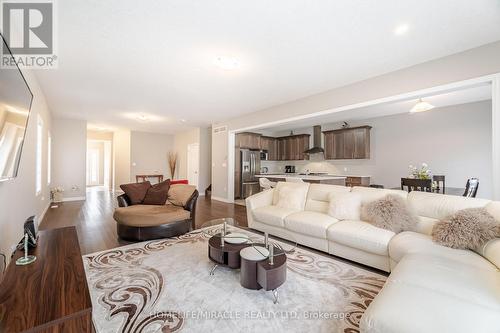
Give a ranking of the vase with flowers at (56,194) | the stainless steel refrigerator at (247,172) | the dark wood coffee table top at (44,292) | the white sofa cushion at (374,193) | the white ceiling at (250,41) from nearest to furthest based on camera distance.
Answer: the dark wood coffee table top at (44,292)
the white ceiling at (250,41)
the white sofa cushion at (374,193)
the vase with flowers at (56,194)
the stainless steel refrigerator at (247,172)

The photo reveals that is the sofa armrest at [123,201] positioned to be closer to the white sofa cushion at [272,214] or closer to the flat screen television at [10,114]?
the flat screen television at [10,114]

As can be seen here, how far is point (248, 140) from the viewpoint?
7277mm

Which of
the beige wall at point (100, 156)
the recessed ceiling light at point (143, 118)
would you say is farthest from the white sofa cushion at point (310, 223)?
the beige wall at point (100, 156)

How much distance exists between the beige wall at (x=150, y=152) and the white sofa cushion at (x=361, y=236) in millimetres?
8532

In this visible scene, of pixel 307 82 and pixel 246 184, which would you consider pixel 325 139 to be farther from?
pixel 307 82

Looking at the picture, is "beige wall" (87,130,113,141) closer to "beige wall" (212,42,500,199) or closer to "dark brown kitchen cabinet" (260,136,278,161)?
"dark brown kitchen cabinet" (260,136,278,161)

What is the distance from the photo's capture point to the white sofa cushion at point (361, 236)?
7.75 ft

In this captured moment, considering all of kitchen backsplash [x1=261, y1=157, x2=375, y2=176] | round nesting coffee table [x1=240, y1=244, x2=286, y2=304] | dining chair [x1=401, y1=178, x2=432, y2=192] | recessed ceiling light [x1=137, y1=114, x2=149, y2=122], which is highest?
recessed ceiling light [x1=137, y1=114, x2=149, y2=122]

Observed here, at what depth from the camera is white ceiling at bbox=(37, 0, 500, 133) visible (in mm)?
2035

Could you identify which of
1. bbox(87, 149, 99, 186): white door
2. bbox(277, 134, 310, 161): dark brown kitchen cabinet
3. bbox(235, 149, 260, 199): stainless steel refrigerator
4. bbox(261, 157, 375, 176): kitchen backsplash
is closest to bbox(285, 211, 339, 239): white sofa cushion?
bbox(235, 149, 260, 199): stainless steel refrigerator

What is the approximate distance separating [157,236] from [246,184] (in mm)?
4106

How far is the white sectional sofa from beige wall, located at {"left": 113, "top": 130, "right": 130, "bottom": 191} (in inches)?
294

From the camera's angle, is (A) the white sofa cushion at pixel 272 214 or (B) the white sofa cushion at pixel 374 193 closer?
(B) the white sofa cushion at pixel 374 193

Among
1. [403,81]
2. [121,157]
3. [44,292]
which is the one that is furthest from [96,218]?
[403,81]
